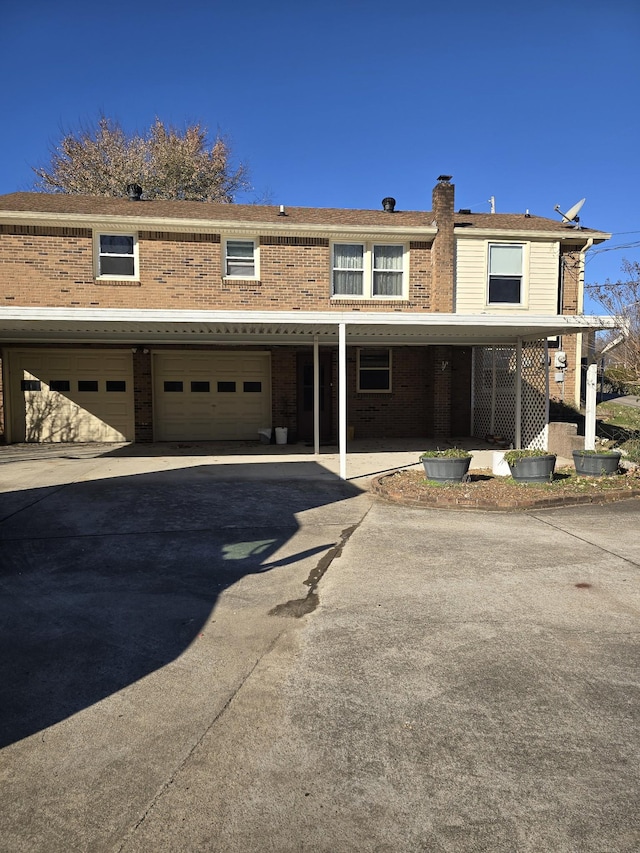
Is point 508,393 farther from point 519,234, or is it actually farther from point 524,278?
point 519,234

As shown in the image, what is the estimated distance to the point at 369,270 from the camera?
1394 centimetres

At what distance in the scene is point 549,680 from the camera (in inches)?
119

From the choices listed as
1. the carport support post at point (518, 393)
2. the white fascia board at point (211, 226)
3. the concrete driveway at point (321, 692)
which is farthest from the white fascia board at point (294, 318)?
the white fascia board at point (211, 226)

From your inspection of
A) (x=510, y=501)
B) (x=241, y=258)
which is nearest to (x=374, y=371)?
(x=241, y=258)

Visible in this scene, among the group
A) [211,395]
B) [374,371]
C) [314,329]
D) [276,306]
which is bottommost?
[211,395]

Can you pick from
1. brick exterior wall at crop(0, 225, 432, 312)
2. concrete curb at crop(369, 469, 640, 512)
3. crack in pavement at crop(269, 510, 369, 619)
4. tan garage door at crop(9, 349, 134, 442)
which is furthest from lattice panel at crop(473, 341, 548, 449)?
tan garage door at crop(9, 349, 134, 442)

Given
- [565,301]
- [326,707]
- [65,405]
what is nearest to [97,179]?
[65,405]

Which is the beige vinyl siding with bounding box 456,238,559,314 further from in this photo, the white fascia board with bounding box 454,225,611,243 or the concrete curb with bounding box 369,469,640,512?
the concrete curb with bounding box 369,469,640,512

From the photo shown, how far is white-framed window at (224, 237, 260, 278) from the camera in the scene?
13.5 metres

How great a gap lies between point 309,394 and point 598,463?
7878mm

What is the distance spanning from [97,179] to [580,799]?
29014 mm

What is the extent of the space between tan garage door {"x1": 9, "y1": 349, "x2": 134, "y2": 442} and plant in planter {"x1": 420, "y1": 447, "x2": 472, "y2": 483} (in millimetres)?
9295

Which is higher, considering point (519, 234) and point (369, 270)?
point (519, 234)

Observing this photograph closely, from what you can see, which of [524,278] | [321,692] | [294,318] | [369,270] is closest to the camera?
[321,692]
